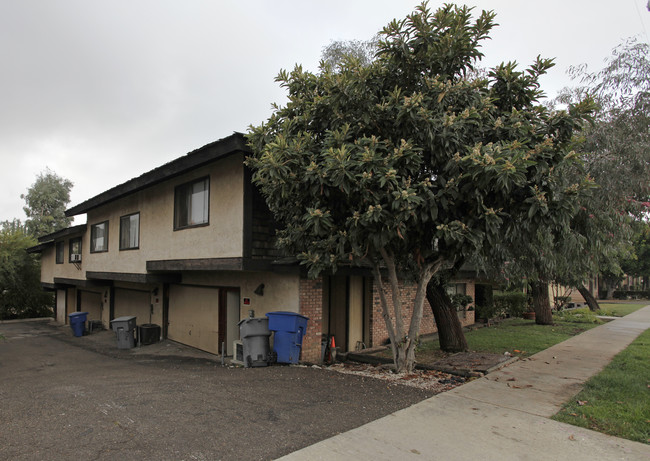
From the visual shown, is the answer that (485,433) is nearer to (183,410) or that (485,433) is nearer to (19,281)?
(183,410)

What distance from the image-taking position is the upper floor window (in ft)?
63.3

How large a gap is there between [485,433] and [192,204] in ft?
29.4

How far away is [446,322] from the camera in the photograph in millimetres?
10812

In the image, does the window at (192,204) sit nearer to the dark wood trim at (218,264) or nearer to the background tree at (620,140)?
the dark wood trim at (218,264)

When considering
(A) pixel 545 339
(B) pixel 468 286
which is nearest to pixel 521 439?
(A) pixel 545 339

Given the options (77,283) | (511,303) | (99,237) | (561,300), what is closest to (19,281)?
(77,283)

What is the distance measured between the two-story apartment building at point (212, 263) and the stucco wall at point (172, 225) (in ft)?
0.09

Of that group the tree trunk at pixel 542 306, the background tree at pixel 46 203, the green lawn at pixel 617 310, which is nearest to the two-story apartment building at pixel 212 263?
the tree trunk at pixel 542 306

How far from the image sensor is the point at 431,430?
5098mm

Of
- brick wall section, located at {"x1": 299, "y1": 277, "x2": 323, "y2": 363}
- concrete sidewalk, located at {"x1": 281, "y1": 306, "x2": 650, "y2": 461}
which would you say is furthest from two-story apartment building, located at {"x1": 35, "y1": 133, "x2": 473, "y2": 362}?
concrete sidewalk, located at {"x1": 281, "y1": 306, "x2": 650, "y2": 461}

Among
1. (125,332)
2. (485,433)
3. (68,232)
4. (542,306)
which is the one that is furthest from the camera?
(68,232)

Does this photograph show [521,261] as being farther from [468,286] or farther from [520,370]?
[468,286]

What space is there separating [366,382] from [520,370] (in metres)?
3.41

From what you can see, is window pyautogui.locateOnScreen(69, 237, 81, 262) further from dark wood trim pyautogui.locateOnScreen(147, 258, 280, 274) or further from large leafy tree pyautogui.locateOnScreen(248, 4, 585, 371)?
large leafy tree pyautogui.locateOnScreen(248, 4, 585, 371)
